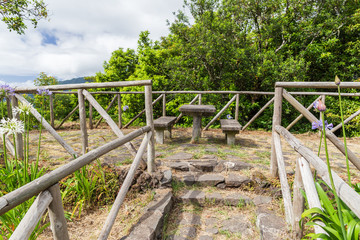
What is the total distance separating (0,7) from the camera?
4.91 m

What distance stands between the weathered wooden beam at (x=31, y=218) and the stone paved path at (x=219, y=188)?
4.47 ft

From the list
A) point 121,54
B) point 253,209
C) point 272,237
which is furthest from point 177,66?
point 272,237

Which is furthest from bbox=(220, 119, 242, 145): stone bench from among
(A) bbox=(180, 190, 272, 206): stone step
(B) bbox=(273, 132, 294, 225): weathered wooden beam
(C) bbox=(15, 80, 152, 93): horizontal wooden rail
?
(C) bbox=(15, 80, 152, 93): horizontal wooden rail

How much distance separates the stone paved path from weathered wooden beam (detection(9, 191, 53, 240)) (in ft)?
4.47

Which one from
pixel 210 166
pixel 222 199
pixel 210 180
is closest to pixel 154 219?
pixel 222 199

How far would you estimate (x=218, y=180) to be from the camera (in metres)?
2.86

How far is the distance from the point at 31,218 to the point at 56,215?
0.31 meters

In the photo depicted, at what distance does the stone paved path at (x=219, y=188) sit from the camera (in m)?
2.15

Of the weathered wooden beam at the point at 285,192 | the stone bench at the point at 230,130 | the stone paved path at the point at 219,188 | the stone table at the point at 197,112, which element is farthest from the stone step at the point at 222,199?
the stone table at the point at 197,112

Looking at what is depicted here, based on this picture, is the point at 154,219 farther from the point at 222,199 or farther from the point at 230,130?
the point at 230,130

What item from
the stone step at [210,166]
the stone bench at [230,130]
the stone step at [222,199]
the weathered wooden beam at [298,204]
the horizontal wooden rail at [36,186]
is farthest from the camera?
the stone bench at [230,130]

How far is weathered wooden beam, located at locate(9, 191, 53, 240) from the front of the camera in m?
1.00

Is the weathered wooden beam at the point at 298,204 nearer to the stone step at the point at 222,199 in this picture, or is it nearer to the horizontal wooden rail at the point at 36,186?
the stone step at the point at 222,199

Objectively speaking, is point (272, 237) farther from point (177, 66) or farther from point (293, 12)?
point (293, 12)
